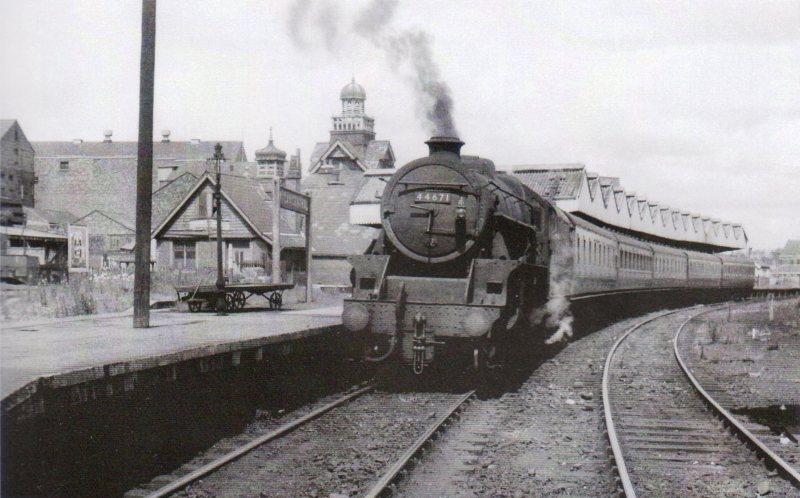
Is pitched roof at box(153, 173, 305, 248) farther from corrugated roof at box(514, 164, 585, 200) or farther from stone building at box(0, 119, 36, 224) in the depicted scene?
stone building at box(0, 119, 36, 224)

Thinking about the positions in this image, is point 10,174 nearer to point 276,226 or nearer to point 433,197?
point 433,197

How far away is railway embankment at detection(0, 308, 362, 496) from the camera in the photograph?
5.67 m

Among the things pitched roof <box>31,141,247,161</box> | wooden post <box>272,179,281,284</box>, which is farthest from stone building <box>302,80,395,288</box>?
wooden post <box>272,179,281,284</box>

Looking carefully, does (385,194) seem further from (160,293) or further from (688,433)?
(160,293)

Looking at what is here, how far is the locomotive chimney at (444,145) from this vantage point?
1128 cm

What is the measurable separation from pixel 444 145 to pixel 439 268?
1716mm

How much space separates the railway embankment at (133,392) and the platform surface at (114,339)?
0.05 ft

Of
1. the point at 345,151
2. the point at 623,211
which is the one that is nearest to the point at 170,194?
the point at 345,151

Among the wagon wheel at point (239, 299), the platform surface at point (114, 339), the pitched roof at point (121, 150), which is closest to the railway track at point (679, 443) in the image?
the platform surface at point (114, 339)

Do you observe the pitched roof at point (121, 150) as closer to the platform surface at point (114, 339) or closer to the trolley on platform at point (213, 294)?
the trolley on platform at point (213, 294)

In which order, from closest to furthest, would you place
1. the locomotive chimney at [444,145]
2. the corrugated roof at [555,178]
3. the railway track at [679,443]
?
the railway track at [679,443] → the locomotive chimney at [444,145] → the corrugated roof at [555,178]

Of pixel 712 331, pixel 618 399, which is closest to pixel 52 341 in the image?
pixel 618 399

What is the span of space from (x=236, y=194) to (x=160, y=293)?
11.6m

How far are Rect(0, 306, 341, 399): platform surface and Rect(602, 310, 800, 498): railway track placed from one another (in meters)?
4.13
